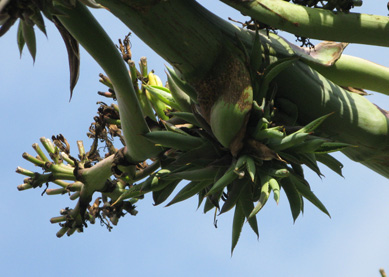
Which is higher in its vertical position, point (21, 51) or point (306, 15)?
point (21, 51)

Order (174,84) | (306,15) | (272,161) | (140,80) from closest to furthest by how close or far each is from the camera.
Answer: (306,15), (272,161), (174,84), (140,80)

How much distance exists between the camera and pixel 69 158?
4863 mm

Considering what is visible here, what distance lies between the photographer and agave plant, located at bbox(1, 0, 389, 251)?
3.40 metres

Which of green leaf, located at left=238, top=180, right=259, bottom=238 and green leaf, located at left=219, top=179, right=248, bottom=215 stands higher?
green leaf, located at left=219, top=179, right=248, bottom=215

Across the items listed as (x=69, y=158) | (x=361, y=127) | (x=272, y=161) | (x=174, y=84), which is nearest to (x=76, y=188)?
(x=69, y=158)

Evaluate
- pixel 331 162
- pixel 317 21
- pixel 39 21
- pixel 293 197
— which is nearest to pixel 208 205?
→ pixel 293 197

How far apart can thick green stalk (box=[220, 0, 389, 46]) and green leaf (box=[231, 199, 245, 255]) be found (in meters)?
1.22

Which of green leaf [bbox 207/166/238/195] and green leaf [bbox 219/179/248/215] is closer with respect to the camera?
green leaf [bbox 207/166/238/195]

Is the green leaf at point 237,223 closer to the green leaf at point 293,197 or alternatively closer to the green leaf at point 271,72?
the green leaf at point 293,197

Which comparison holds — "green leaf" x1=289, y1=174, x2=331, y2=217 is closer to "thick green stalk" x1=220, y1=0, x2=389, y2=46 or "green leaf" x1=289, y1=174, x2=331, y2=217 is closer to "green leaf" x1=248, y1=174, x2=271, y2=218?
"green leaf" x1=248, y1=174, x2=271, y2=218

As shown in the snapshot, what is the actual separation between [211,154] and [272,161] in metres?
0.38

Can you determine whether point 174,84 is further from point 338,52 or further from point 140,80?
point 338,52

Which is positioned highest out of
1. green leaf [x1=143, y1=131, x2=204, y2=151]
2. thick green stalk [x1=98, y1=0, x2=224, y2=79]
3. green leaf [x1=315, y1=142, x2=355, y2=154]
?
thick green stalk [x1=98, y1=0, x2=224, y2=79]

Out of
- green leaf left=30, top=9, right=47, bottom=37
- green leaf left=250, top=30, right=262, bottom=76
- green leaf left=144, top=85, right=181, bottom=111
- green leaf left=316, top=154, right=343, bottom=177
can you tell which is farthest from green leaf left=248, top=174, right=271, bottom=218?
green leaf left=30, top=9, right=47, bottom=37
